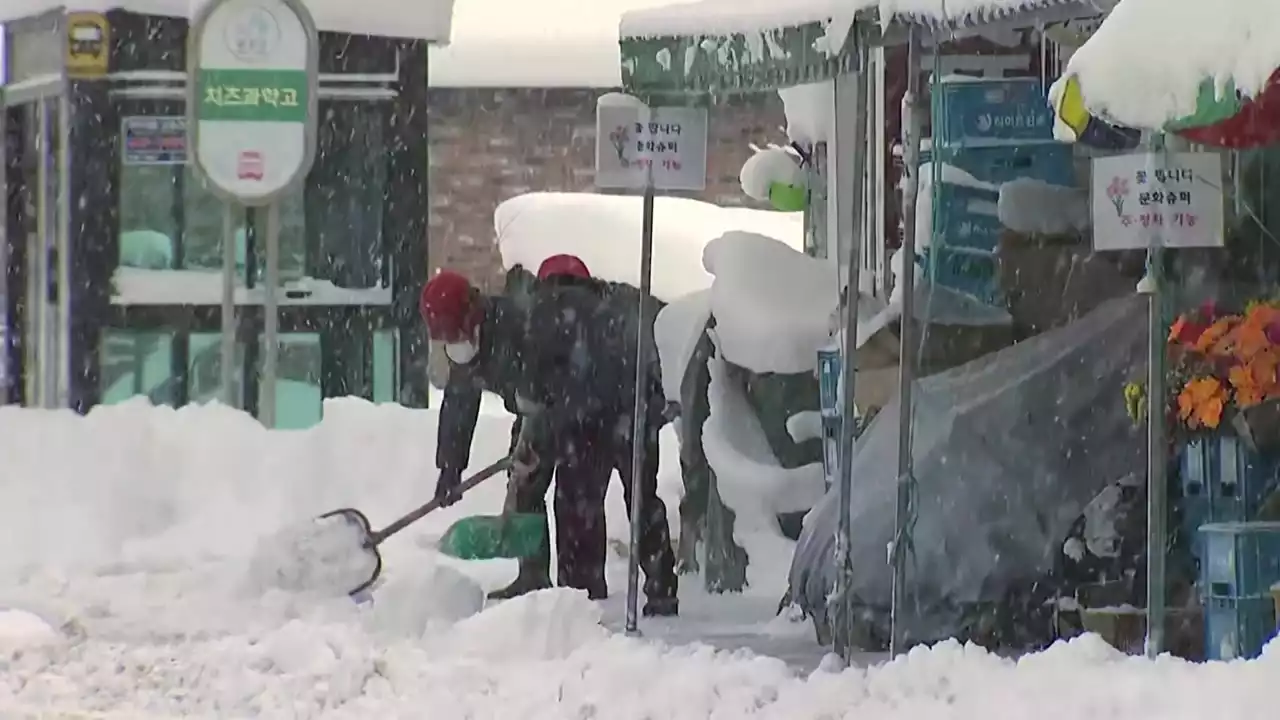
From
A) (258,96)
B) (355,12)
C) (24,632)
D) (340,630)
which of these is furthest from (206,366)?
(340,630)

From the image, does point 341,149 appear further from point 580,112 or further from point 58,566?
point 580,112

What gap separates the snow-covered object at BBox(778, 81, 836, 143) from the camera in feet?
39.4

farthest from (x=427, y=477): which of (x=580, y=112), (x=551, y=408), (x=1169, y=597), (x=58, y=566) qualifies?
(x=580, y=112)

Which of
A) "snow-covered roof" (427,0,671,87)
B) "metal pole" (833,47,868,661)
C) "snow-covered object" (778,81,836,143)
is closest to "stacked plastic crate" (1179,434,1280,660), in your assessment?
"metal pole" (833,47,868,661)

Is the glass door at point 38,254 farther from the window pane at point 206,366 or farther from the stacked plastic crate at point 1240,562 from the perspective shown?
the stacked plastic crate at point 1240,562

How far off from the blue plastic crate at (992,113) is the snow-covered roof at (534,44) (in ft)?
35.8

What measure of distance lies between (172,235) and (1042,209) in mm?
7957

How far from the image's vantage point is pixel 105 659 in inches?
325

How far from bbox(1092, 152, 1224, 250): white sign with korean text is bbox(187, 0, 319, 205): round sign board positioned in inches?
267

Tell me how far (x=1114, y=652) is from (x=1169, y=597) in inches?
38.7

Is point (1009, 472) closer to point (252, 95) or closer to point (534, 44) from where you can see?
point (252, 95)

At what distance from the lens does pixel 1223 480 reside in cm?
717

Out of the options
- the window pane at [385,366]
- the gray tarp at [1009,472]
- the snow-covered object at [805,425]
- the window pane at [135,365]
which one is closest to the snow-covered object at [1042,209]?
the gray tarp at [1009,472]

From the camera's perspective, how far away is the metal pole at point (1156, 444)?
21.1 feet
